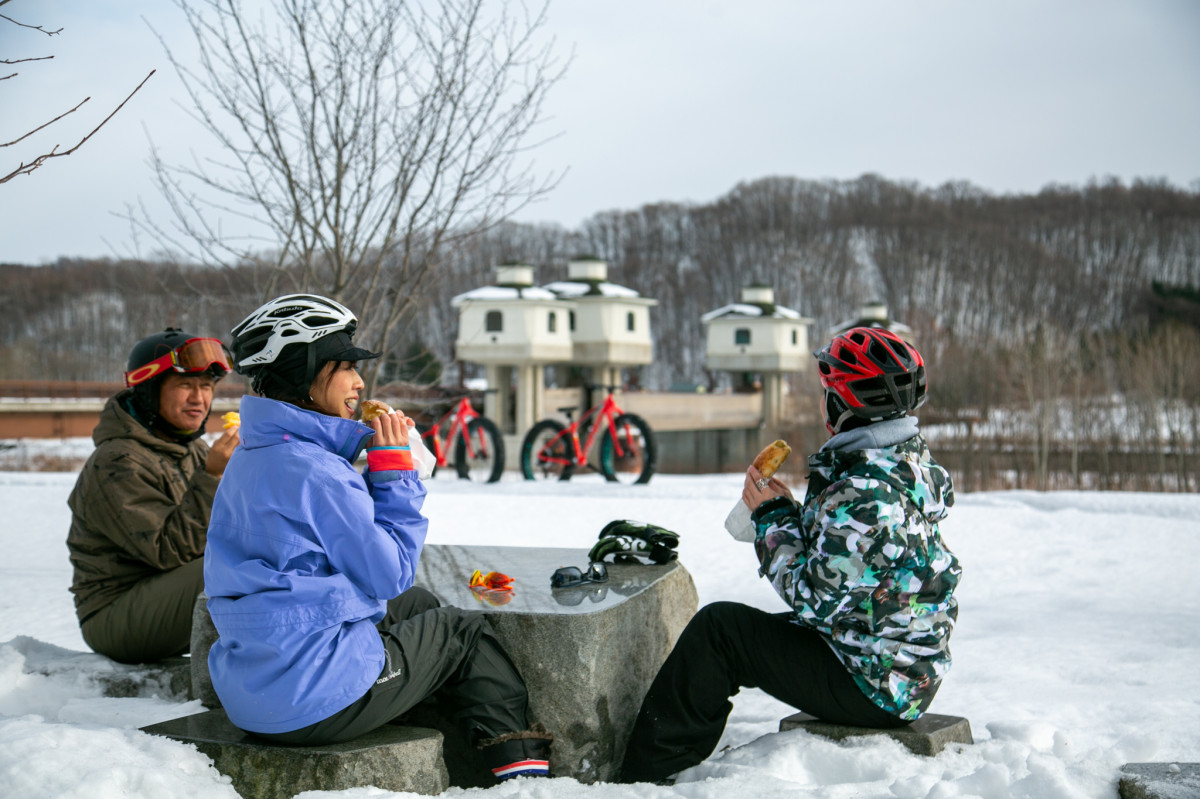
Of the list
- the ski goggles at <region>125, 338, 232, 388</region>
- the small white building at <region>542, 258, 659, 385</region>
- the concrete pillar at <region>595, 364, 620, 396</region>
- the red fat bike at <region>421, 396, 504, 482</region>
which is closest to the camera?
the ski goggles at <region>125, 338, 232, 388</region>

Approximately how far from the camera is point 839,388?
302cm

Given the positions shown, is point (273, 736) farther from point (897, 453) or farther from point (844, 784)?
point (897, 453)

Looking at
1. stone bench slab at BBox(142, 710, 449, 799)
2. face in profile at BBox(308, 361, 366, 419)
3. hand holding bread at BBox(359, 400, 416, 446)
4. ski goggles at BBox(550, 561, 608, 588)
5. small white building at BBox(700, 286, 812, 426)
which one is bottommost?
stone bench slab at BBox(142, 710, 449, 799)

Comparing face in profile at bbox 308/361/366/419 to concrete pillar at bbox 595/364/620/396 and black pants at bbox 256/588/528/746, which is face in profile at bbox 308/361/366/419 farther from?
concrete pillar at bbox 595/364/620/396

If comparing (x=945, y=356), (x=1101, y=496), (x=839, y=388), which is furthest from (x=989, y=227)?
(x=839, y=388)

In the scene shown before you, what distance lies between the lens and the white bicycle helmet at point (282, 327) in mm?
2639

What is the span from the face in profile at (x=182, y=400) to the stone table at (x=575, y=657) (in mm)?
761

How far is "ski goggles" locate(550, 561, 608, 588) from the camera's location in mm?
3586

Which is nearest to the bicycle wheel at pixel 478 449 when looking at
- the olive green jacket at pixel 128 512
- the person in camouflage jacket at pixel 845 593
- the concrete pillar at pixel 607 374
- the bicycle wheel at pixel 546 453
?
the bicycle wheel at pixel 546 453

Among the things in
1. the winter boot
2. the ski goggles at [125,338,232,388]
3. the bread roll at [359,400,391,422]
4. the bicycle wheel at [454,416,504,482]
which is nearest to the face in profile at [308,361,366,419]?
the bread roll at [359,400,391,422]

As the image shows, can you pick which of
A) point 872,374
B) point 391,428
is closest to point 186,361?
point 391,428

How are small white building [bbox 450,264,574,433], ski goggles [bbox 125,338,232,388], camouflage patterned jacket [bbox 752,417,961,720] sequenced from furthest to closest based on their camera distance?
small white building [bbox 450,264,574,433], ski goggles [bbox 125,338,232,388], camouflage patterned jacket [bbox 752,417,961,720]

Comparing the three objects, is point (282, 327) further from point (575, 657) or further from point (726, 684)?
point (726, 684)

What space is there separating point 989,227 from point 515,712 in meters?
63.5
